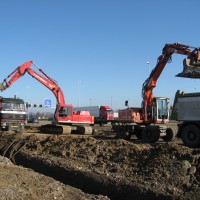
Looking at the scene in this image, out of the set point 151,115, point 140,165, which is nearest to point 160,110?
point 151,115

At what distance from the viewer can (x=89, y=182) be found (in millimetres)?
11758

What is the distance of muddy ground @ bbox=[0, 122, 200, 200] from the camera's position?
9.69 metres

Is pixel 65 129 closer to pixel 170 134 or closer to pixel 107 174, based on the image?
pixel 170 134

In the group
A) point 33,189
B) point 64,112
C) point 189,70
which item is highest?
point 189,70

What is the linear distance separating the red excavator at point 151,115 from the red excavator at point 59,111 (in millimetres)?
5509

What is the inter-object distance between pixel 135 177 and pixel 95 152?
3860mm

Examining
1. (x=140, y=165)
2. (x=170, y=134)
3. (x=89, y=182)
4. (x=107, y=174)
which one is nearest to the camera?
(x=107, y=174)

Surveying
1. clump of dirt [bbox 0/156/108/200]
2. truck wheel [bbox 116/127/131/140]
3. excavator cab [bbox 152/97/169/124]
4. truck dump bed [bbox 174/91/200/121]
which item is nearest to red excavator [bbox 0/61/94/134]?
truck wheel [bbox 116/127/131/140]

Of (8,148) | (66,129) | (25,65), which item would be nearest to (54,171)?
(8,148)

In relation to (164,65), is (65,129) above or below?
below

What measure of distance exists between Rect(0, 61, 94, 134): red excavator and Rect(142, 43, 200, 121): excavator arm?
737 centimetres

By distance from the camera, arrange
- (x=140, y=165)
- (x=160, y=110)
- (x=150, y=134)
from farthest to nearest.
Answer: (x=160, y=110) → (x=150, y=134) → (x=140, y=165)

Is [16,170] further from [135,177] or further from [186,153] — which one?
[186,153]

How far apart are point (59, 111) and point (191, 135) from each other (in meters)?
13.2
